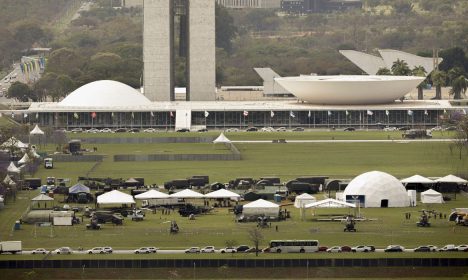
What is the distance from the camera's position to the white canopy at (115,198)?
260 feet

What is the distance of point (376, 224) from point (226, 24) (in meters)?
121

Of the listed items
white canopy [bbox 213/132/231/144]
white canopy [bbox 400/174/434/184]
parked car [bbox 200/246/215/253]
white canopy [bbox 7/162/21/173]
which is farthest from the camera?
white canopy [bbox 213/132/231/144]

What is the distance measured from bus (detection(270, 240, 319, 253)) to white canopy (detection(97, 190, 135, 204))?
12952 millimetres

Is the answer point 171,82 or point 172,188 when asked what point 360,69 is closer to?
point 171,82

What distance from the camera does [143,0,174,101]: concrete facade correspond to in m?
137

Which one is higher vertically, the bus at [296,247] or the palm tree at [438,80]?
the palm tree at [438,80]

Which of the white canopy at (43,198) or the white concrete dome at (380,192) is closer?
the white canopy at (43,198)

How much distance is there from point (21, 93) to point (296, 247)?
280 feet

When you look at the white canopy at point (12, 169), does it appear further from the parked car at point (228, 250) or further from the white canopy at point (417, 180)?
the parked car at point (228, 250)


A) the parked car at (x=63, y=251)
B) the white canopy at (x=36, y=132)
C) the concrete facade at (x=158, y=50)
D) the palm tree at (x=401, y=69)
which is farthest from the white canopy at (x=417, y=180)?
the palm tree at (x=401, y=69)

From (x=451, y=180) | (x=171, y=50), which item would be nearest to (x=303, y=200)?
(x=451, y=180)

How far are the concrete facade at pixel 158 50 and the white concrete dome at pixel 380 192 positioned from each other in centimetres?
5703

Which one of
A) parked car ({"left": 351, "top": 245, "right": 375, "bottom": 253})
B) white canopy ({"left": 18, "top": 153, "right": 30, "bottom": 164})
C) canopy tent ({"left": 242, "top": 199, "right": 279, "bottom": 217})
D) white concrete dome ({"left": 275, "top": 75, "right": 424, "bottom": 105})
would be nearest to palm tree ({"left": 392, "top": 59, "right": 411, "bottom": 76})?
white concrete dome ({"left": 275, "top": 75, "right": 424, "bottom": 105})

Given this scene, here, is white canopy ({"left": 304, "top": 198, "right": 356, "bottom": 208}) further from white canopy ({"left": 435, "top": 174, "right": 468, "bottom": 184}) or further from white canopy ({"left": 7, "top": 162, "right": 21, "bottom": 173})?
white canopy ({"left": 7, "top": 162, "right": 21, "bottom": 173})
